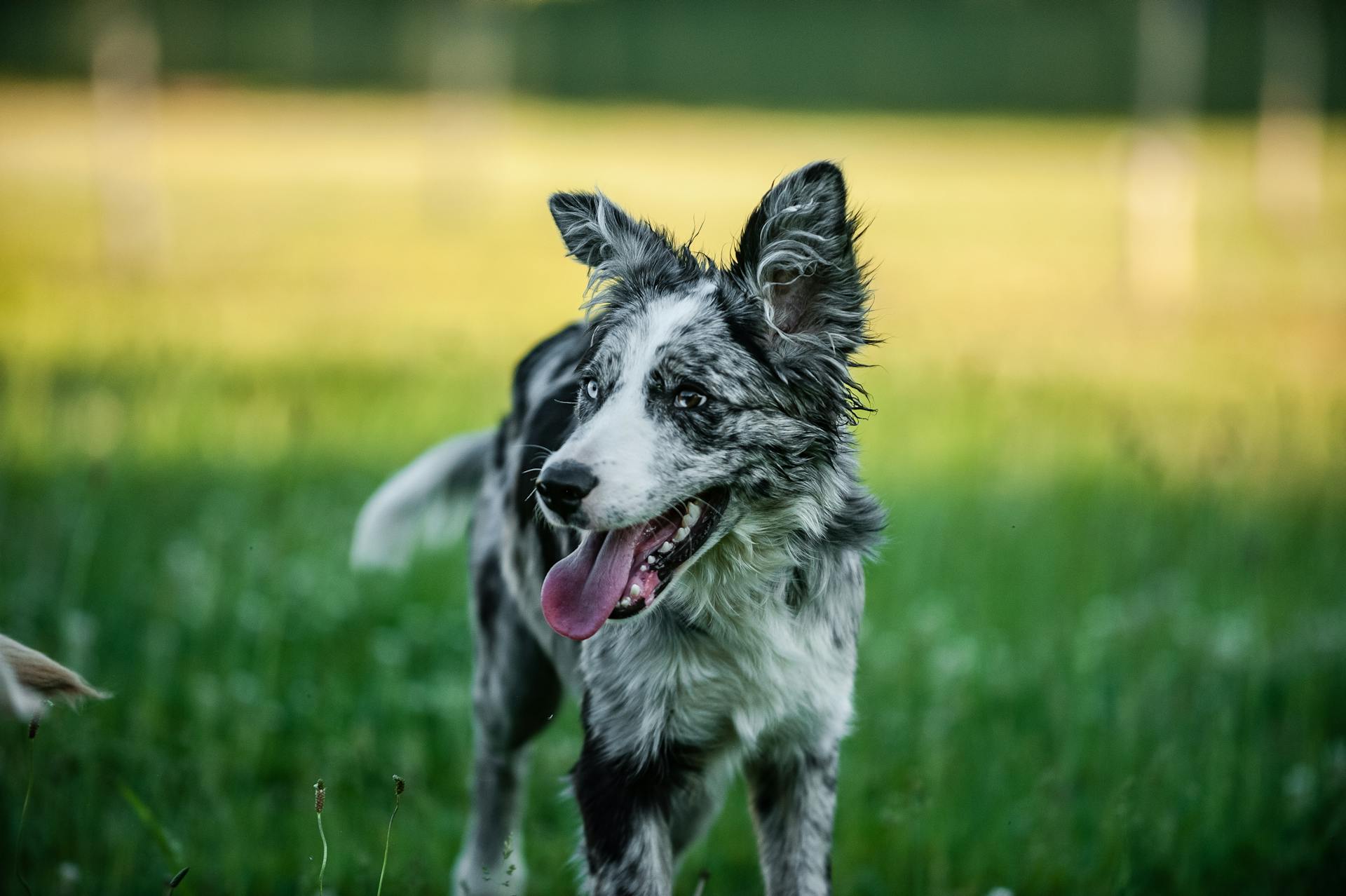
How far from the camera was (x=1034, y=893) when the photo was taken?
413 centimetres

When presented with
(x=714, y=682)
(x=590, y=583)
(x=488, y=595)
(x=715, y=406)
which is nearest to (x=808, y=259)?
(x=715, y=406)

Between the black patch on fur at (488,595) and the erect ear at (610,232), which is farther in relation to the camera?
the black patch on fur at (488,595)

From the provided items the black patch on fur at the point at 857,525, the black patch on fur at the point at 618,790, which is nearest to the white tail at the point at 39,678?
the black patch on fur at the point at 618,790

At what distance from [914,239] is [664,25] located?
79.3ft

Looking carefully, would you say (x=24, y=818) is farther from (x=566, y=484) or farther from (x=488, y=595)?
(x=566, y=484)

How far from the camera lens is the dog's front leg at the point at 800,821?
3.45 meters

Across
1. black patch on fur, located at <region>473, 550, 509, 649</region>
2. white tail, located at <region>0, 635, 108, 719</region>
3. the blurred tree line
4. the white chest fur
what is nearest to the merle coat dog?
the white chest fur

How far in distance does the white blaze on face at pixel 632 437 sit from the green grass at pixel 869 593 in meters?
0.64

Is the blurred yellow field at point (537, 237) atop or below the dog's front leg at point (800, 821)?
atop

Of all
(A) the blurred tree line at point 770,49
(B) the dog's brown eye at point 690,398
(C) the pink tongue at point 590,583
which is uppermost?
(A) the blurred tree line at point 770,49

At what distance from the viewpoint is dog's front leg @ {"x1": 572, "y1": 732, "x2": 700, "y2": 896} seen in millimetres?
3197

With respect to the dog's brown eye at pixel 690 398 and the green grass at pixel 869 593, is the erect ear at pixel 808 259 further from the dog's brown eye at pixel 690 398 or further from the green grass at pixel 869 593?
the dog's brown eye at pixel 690 398

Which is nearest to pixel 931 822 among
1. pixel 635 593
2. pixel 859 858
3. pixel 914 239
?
pixel 859 858

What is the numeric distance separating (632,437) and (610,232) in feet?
2.55
